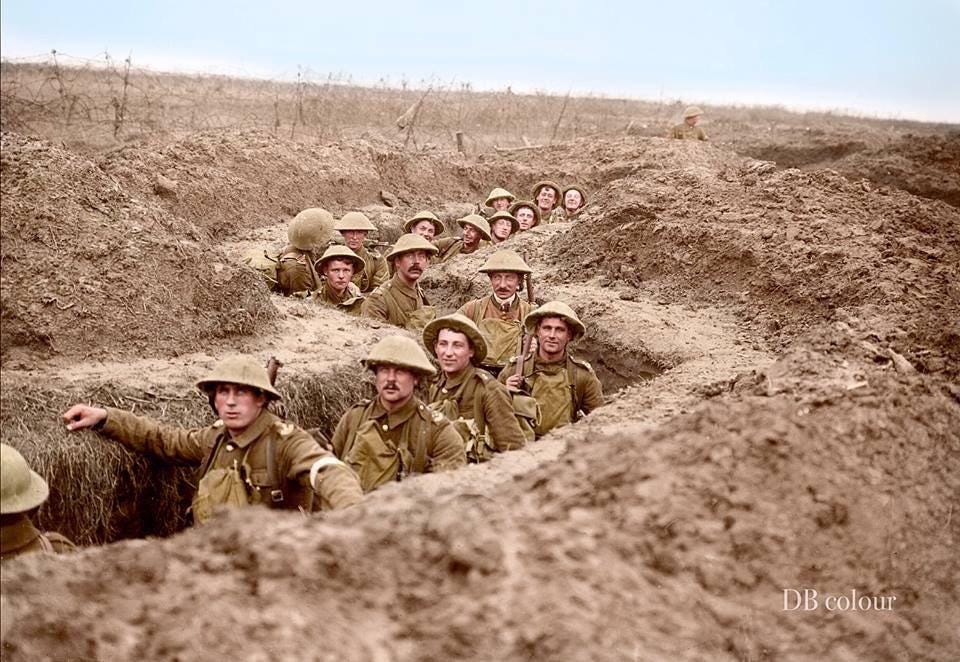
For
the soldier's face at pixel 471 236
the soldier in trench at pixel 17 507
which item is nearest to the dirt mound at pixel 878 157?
the soldier's face at pixel 471 236

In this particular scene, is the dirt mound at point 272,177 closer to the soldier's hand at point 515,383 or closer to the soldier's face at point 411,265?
the soldier's face at point 411,265

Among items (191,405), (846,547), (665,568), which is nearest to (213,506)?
(191,405)

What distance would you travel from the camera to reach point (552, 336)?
6.23 meters

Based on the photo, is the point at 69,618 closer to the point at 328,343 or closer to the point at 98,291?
the point at 98,291

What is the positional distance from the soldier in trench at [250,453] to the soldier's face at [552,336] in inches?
88.2

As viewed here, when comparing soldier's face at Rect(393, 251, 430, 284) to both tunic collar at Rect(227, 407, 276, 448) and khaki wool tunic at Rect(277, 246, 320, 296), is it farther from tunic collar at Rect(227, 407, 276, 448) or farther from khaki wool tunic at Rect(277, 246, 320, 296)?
tunic collar at Rect(227, 407, 276, 448)

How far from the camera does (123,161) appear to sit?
36.3 feet

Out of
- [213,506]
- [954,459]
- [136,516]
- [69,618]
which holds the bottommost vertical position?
[136,516]

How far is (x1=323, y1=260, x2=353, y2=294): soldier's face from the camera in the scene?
8.44m

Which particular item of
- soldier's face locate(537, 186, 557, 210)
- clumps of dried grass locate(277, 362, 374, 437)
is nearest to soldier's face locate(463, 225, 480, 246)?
soldier's face locate(537, 186, 557, 210)

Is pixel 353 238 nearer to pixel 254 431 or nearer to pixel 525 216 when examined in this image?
pixel 525 216

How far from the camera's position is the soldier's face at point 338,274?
27.7 ft

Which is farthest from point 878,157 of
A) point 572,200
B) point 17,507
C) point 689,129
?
point 17,507

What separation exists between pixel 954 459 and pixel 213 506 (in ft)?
12.6
